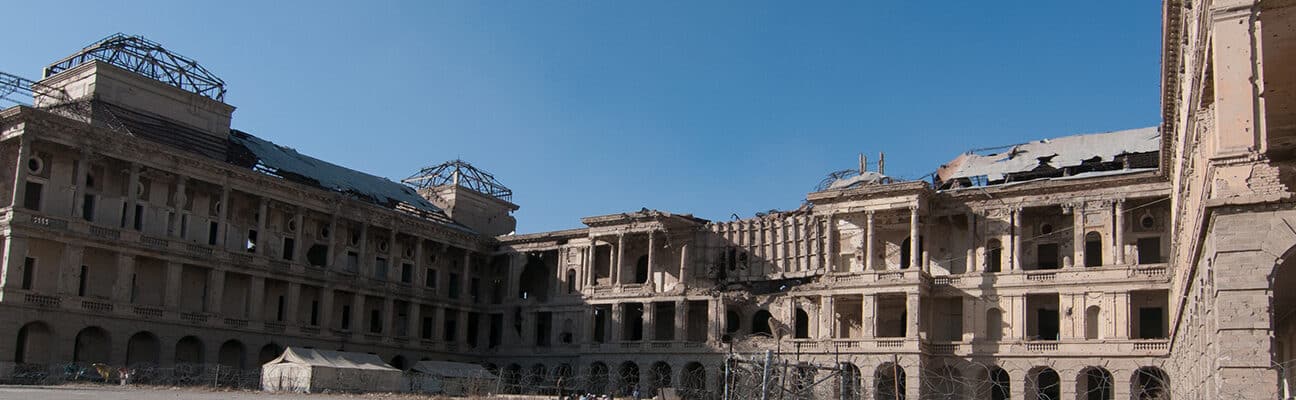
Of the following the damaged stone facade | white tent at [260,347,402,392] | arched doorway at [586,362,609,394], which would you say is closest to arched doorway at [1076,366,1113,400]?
the damaged stone facade

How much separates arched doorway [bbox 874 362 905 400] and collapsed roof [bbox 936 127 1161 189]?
1031 cm

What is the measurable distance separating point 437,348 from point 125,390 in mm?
28206

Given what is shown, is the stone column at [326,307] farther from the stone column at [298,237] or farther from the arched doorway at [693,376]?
the arched doorway at [693,376]

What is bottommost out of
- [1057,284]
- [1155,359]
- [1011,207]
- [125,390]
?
[125,390]

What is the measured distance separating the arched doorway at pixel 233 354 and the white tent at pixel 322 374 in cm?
484

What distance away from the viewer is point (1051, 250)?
5872 centimetres

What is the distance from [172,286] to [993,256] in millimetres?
42111

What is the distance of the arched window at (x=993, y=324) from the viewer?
58156mm

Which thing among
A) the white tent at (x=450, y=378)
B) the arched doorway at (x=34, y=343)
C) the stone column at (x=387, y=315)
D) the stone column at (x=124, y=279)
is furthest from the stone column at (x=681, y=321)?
the arched doorway at (x=34, y=343)

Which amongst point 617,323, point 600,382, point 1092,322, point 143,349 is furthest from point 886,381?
point 143,349

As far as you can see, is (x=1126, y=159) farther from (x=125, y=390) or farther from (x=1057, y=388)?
(x=125, y=390)

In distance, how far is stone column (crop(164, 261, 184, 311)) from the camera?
57.8 meters

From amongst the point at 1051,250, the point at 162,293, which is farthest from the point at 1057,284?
the point at 162,293

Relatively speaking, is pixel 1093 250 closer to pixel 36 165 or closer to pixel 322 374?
pixel 322 374
